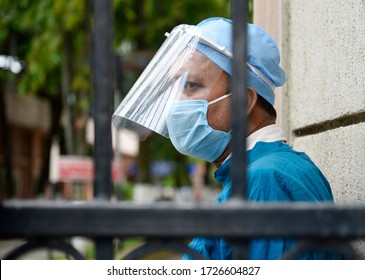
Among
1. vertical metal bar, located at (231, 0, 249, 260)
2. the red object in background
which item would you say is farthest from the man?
the red object in background

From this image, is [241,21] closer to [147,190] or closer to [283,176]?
[283,176]

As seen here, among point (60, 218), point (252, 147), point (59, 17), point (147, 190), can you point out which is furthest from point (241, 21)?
point (147, 190)

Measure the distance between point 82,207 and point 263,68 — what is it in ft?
4.42

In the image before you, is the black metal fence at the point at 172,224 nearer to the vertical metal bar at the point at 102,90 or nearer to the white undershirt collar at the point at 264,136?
the vertical metal bar at the point at 102,90

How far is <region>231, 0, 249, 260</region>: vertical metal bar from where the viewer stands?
131cm

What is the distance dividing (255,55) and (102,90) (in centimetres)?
121

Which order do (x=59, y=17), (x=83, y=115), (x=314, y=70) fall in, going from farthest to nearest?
1. (x=83, y=115)
2. (x=59, y=17)
3. (x=314, y=70)

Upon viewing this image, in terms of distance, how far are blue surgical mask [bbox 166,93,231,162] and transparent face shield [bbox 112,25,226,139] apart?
3cm

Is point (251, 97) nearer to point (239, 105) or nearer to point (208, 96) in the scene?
point (208, 96)

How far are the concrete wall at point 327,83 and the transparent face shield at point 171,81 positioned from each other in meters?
0.48

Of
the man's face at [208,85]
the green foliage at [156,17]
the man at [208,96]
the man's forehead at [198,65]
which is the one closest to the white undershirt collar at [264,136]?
the man at [208,96]

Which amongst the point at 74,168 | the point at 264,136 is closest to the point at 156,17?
the point at 74,168

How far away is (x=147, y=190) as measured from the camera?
64.2 feet

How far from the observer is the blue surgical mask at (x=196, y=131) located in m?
2.51
